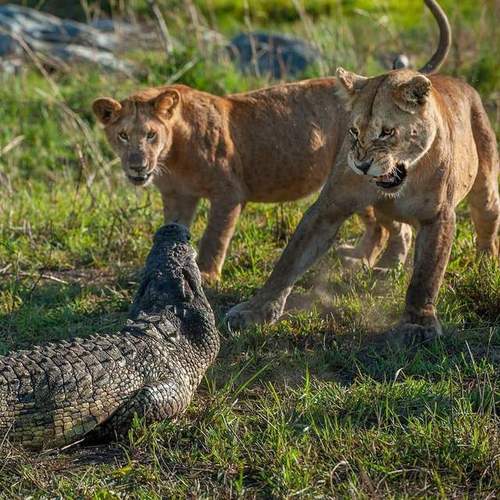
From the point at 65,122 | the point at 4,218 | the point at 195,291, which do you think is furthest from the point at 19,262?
the point at 65,122

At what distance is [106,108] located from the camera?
765cm

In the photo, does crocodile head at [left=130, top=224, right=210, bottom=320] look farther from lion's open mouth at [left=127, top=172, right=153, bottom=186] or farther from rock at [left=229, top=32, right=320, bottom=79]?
rock at [left=229, top=32, right=320, bottom=79]

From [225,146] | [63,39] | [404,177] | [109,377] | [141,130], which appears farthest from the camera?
[63,39]

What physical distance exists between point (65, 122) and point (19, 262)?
12.0 ft

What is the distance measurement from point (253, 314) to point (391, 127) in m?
1.41

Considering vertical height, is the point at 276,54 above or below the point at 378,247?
above

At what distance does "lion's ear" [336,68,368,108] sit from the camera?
596cm

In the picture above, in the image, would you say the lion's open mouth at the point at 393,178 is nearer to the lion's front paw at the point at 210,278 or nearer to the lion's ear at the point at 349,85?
the lion's ear at the point at 349,85

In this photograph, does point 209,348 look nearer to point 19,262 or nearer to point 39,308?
point 39,308

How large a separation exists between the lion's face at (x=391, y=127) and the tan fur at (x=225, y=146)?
5.53 ft

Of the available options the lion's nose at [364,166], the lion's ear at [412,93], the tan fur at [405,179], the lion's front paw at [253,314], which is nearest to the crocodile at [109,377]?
the lion's front paw at [253,314]

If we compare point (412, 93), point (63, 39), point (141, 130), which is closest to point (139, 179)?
point (141, 130)

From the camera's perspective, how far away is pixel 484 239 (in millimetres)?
7391

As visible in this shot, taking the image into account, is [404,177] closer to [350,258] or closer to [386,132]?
[386,132]
